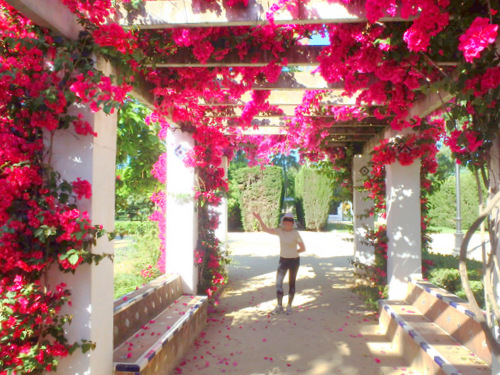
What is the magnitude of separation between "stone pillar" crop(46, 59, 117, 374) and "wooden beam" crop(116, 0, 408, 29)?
47cm

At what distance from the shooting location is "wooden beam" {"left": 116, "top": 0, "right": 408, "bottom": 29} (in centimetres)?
279

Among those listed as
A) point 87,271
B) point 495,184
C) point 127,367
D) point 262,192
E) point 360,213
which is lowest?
point 127,367

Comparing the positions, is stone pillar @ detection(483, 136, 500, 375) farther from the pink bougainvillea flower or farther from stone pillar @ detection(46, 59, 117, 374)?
stone pillar @ detection(46, 59, 117, 374)

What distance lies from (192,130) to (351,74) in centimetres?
Result: 291

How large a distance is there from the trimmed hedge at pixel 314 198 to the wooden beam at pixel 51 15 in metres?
19.6

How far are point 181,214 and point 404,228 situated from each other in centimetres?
322

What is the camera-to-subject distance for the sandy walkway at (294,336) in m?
4.32

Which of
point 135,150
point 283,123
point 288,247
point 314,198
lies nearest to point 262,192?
point 314,198

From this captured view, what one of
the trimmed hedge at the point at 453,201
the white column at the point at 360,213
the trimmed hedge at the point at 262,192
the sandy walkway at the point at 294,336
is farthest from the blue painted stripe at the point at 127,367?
the trimmed hedge at the point at 453,201

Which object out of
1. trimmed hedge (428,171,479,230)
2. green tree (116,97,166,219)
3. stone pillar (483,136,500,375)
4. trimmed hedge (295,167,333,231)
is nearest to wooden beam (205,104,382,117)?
green tree (116,97,166,219)

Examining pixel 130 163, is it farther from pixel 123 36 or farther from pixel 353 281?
pixel 353 281

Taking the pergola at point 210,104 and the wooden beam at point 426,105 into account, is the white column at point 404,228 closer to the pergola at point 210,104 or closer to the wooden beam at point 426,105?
the pergola at point 210,104

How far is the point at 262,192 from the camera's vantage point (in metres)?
21.4

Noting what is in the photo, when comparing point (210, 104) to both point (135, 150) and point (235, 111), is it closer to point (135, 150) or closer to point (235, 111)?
point (235, 111)
